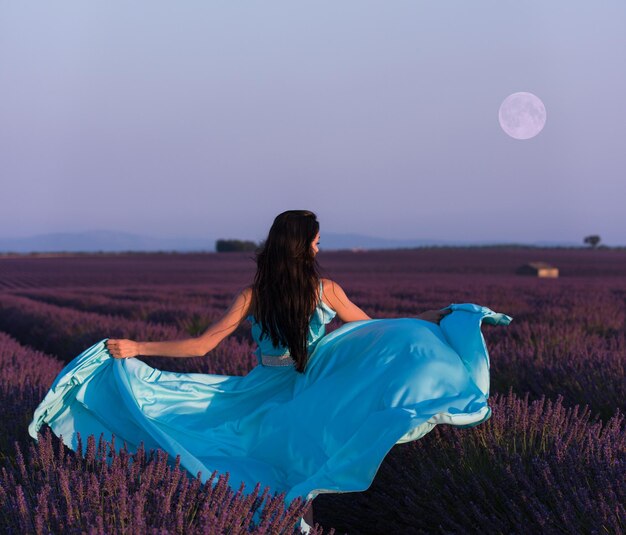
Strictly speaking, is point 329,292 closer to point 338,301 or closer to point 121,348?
point 338,301

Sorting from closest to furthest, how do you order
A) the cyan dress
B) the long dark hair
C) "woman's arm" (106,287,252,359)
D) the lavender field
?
the lavender field
the cyan dress
the long dark hair
"woman's arm" (106,287,252,359)

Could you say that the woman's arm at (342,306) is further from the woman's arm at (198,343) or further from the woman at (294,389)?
the woman's arm at (198,343)

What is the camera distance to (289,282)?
10.4 feet

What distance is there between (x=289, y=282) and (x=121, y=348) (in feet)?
2.46

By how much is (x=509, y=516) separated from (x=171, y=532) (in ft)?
4.16

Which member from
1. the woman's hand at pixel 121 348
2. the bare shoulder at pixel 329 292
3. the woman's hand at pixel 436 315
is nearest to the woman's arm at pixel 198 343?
the woman's hand at pixel 121 348

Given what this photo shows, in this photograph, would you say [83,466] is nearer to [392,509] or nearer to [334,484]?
[334,484]

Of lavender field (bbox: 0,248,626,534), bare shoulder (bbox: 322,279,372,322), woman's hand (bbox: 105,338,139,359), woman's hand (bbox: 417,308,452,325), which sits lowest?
lavender field (bbox: 0,248,626,534)

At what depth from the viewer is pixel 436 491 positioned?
9.70 ft

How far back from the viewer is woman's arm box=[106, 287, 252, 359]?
3.24 m

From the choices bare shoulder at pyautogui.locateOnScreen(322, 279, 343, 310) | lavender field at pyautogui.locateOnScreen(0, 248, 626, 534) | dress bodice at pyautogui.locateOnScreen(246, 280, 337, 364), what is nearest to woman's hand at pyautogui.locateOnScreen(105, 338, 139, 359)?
lavender field at pyautogui.locateOnScreen(0, 248, 626, 534)

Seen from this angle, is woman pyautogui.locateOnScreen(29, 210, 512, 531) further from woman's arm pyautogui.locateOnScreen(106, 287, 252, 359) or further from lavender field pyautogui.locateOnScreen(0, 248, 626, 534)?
lavender field pyautogui.locateOnScreen(0, 248, 626, 534)

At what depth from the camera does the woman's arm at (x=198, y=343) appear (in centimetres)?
324

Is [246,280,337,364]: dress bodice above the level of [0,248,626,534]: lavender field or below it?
above
